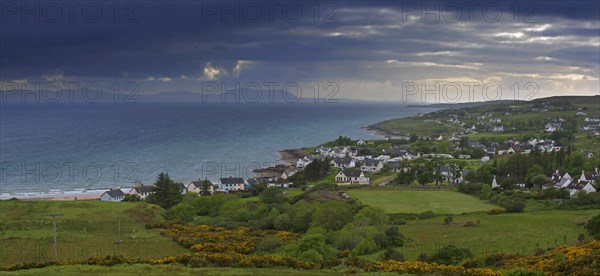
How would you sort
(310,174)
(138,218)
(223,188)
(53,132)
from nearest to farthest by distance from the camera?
(138,218) < (223,188) < (310,174) < (53,132)

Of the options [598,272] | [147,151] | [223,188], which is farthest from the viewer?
[147,151]

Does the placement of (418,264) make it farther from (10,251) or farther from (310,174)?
(310,174)

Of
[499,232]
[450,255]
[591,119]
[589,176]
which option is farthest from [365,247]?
[591,119]

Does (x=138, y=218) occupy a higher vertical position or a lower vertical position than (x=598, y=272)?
lower

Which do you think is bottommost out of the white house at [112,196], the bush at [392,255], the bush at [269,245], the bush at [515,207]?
the white house at [112,196]

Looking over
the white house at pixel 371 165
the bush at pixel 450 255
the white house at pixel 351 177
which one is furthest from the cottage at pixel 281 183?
the bush at pixel 450 255

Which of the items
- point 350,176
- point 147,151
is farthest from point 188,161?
point 350,176

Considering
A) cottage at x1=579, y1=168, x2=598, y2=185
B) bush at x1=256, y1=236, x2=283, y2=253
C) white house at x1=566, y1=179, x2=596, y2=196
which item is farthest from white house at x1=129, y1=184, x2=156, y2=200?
cottage at x1=579, y1=168, x2=598, y2=185

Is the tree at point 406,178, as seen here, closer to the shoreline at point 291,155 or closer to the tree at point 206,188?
the tree at point 206,188
